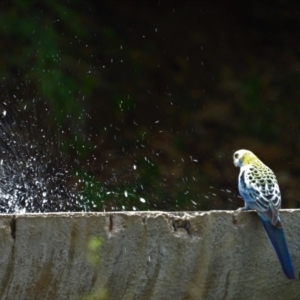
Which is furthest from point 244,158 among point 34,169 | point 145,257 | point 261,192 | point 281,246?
point 34,169

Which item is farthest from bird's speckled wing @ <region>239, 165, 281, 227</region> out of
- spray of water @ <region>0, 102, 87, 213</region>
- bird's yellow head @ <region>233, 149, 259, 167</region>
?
spray of water @ <region>0, 102, 87, 213</region>

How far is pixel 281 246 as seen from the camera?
5.26 ft

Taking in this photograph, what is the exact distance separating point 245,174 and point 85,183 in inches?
75.7

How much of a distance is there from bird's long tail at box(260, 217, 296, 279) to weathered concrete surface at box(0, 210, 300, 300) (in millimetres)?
28

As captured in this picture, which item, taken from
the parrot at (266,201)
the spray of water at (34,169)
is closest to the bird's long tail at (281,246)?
the parrot at (266,201)

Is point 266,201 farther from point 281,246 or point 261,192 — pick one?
point 281,246

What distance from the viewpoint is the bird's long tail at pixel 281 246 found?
1.60 m

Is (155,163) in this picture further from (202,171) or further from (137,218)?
(137,218)

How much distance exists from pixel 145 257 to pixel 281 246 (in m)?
0.26

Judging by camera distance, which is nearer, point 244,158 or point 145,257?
point 145,257

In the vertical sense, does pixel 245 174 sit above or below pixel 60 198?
below

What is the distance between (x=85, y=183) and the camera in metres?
3.98

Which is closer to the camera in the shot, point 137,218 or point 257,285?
point 137,218

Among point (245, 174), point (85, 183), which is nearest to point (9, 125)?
point (85, 183)
